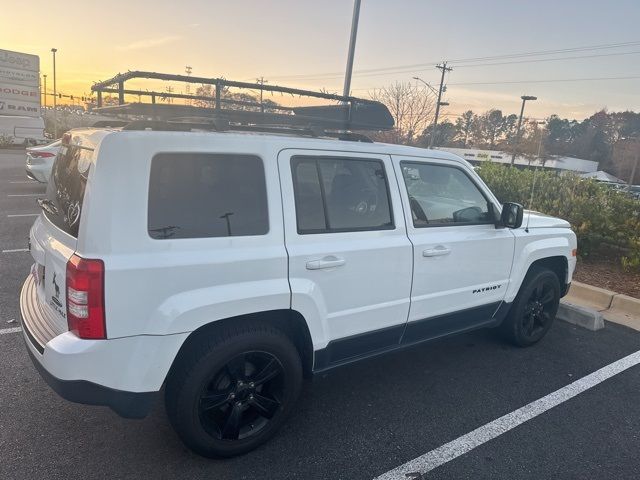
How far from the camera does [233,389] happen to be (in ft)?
8.41

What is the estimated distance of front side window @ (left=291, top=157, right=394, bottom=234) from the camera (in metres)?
2.70

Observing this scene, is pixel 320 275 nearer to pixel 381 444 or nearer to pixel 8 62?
pixel 381 444

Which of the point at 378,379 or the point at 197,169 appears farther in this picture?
the point at 378,379

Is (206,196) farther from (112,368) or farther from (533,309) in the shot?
(533,309)

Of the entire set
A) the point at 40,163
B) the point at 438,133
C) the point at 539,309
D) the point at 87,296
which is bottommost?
the point at 539,309

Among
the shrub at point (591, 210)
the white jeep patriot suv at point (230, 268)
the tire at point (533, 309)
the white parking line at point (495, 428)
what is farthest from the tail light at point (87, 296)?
the shrub at point (591, 210)

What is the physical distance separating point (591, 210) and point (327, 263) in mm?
6066

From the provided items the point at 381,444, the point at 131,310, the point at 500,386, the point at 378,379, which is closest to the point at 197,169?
the point at 131,310

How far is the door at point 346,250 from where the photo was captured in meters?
2.62

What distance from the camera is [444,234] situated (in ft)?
10.9

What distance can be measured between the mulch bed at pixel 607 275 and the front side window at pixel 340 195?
439 cm

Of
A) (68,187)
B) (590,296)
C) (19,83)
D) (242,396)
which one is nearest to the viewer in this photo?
(68,187)

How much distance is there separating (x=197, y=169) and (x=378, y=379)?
7.30 ft

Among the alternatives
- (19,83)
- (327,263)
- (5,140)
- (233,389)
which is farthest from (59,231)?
(19,83)
